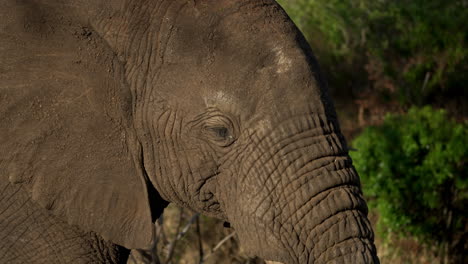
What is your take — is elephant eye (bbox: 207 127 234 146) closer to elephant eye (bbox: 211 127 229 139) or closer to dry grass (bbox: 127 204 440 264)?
elephant eye (bbox: 211 127 229 139)

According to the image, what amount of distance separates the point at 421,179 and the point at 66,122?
5.16m

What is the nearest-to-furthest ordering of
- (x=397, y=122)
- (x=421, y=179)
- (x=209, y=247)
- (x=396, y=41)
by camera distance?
(x=209, y=247) < (x=421, y=179) < (x=397, y=122) < (x=396, y=41)

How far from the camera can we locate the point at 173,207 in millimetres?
7898

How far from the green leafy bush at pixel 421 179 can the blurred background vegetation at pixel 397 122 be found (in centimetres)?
1

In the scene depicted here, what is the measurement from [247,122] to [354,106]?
9.76m

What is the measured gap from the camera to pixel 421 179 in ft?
26.0

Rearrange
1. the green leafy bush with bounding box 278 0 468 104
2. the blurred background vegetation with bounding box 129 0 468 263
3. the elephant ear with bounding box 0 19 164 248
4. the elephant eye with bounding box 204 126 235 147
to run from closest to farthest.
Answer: the elephant eye with bounding box 204 126 235 147 < the elephant ear with bounding box 0 19 164 248 < the blurred background vegetation with bounding box 129 0 468 263 < the green leafy bush with bounding box 278 0 468 104

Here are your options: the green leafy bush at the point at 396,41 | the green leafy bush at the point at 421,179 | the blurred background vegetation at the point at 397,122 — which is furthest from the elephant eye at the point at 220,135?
the green leafy bush at the point at 396,41

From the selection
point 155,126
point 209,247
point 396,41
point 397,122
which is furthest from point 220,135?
point 396,41

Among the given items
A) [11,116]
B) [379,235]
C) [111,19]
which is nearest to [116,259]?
[11,116]

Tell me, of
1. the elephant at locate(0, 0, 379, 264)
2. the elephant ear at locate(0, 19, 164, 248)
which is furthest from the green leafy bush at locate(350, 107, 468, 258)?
the elephant ear at locate(0, 19, 164, 248)

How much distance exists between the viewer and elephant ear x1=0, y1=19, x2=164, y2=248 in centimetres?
348

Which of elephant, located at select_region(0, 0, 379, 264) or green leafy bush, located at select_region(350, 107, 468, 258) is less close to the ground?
elephant, located at select_region(0, 0, 379, 264)

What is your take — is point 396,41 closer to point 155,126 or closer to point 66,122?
point 155,126
